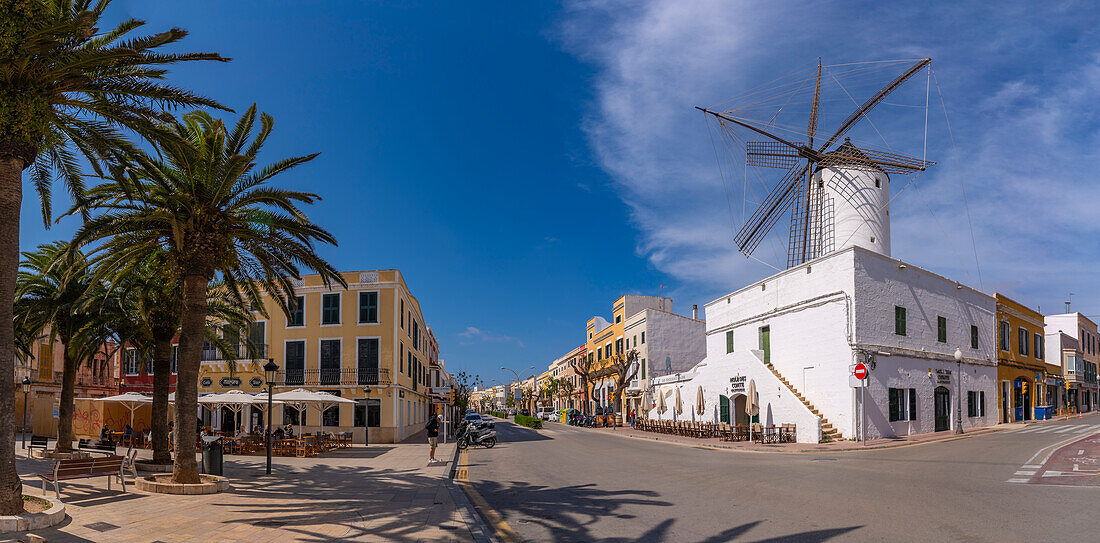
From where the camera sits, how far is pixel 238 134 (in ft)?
49.0

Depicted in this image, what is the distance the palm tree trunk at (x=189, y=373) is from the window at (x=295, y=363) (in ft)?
77.7

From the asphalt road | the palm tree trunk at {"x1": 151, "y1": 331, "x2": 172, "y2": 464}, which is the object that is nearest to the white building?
the asphalt road

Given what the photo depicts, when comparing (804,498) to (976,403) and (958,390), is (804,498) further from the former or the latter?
(976,403)

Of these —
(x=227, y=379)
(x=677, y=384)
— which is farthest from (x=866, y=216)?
(x=227, y=379)

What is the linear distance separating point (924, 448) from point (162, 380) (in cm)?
2545

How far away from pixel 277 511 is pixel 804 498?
9.37 meters

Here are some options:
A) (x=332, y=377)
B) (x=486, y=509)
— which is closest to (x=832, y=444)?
(x=486, y=509)

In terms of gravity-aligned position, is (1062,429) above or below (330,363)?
below

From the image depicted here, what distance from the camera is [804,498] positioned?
11.8 meters

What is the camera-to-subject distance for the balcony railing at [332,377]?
3606cm

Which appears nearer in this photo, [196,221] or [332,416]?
[196,221]

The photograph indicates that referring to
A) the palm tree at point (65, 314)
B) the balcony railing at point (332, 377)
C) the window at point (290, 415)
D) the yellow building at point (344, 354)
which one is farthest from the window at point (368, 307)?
the palm tree at point (65, 314)

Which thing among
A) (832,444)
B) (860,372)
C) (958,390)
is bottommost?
(832,444)

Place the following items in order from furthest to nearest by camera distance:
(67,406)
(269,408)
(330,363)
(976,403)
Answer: (330,363), (976,403), (67,406), (269,408)
